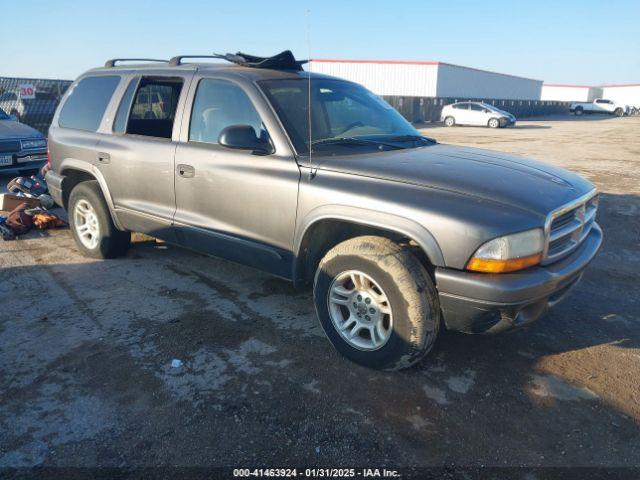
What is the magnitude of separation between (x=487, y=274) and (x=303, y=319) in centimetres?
170

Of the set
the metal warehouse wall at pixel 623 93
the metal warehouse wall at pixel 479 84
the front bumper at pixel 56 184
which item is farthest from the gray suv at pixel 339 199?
the metal warehouse wall at pixel 623 93

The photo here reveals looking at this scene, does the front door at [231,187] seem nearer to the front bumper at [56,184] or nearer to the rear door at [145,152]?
the rear door at [145,152]

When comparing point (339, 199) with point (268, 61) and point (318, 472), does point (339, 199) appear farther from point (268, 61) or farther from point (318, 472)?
point (268, 61)

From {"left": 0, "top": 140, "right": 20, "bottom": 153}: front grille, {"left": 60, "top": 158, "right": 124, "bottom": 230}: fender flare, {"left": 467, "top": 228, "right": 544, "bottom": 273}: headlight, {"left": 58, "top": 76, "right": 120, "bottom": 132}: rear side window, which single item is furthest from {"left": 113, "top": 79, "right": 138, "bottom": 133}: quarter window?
{"left": 0, "top": 140, "right": 20, "bottom": 153}: front grille

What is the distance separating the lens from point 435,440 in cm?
257

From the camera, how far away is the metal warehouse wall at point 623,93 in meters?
72.5

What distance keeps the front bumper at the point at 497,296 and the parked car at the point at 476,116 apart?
93.8 feet

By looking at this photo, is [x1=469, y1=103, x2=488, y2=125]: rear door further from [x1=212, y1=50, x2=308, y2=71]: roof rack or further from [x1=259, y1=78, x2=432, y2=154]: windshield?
[x1=212, y1=50, x2=308, y2=71]: roof rack

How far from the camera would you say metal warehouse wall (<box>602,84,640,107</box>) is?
7247 centimetres

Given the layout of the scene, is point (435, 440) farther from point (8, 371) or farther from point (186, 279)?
point (186, 279)

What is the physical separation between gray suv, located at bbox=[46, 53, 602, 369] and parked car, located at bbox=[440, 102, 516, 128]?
27.1 metres

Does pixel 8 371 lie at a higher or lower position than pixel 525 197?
lower

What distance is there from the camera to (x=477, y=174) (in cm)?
313

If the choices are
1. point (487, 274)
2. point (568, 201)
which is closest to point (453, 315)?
point (487, 274)
